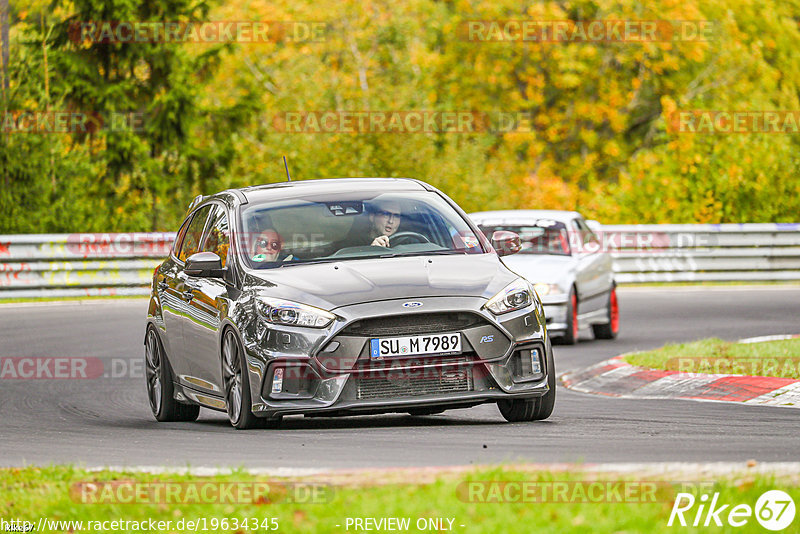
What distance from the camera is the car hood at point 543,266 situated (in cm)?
1820

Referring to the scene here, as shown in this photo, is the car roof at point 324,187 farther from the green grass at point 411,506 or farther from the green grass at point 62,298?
the green grass at point 62,298

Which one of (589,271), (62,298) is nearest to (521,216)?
(589,271)

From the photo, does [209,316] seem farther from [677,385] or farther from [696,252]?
[696,252]

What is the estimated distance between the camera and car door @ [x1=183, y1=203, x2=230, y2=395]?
10336 mm

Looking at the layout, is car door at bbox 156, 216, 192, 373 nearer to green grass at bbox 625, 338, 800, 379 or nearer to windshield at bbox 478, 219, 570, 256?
green grass at bbox 625, 338, 800, 379

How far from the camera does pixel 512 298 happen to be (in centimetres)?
971

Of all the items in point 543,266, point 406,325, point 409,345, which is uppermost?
point 406,325

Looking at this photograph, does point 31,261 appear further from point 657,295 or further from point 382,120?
point 382,120

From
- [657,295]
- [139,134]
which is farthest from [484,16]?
[657,295]

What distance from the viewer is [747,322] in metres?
20.5

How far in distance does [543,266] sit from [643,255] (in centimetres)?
1104

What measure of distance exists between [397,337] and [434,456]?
1.53 meters

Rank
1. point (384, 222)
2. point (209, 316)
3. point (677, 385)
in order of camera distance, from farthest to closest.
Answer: point (677, 385) → point (384, 222) → point (209, 316)

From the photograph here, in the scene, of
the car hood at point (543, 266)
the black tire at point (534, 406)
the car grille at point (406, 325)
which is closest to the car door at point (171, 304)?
the car grille at point (406, 325)
